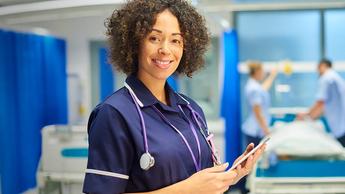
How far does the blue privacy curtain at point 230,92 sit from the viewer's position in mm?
3322

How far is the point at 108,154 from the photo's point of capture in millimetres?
887

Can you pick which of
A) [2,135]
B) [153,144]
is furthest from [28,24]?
[153,144]

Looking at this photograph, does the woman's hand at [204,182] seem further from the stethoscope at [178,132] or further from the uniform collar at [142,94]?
the uniform collar at [142,94]

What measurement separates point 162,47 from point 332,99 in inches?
122

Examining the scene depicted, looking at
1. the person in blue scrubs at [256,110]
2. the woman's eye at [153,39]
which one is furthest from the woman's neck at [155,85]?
the person in blue scrubs at [256,110]

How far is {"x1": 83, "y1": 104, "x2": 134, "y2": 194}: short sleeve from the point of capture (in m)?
0.89

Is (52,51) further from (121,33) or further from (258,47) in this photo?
(258,47)

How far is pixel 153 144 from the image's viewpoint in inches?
36.7

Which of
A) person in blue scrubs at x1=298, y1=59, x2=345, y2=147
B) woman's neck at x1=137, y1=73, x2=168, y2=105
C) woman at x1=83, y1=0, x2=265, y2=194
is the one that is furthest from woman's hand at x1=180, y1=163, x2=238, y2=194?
person in blue scrubs at x1=298, y1=59, x2=345, y2=147

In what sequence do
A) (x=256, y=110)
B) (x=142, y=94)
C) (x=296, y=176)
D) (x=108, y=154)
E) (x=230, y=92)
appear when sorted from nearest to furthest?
(x=108, y=154) < (x=142, y=94) < (x=296, y=176) < (x=230, y=92) < (x=256, y=110)

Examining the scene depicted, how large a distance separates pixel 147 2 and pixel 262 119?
2647mm

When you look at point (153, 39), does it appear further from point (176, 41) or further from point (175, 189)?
point (175, 189)

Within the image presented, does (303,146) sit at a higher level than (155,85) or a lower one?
lower

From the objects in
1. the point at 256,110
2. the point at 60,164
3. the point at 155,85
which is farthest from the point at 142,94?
the point at 256,110
